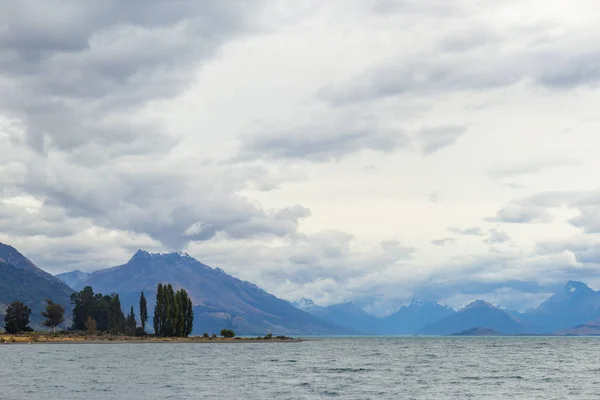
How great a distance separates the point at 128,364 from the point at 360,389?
6362 centimetres

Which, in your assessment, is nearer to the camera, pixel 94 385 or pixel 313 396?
pixel 313 396

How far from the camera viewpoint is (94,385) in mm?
99188

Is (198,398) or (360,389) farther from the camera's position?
(360,389)

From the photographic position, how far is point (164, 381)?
109438 millimetres

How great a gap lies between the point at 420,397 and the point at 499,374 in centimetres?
5118

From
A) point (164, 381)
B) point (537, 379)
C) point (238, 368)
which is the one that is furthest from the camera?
point (238, 368)

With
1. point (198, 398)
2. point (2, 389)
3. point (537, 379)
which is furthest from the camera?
point (537, 379)

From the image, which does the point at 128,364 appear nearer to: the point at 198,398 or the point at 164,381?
the point at 164,381

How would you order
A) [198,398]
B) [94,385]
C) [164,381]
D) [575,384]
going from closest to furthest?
[198,398]
[94,385]
[164,381]
[575,384]

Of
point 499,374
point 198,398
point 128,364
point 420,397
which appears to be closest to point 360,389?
point 420,397

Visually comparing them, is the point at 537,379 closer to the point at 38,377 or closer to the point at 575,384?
the point at 575,384

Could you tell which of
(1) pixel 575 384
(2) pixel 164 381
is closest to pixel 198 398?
(2) pixel 164 381

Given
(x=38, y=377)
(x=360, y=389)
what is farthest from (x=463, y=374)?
(x=38, y=377)

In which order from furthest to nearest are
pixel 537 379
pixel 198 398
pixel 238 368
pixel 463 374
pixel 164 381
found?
pixel 238 368 → pixel 463 374 → pixel 537 379 → pixel 164 381 → pixel 198 398
